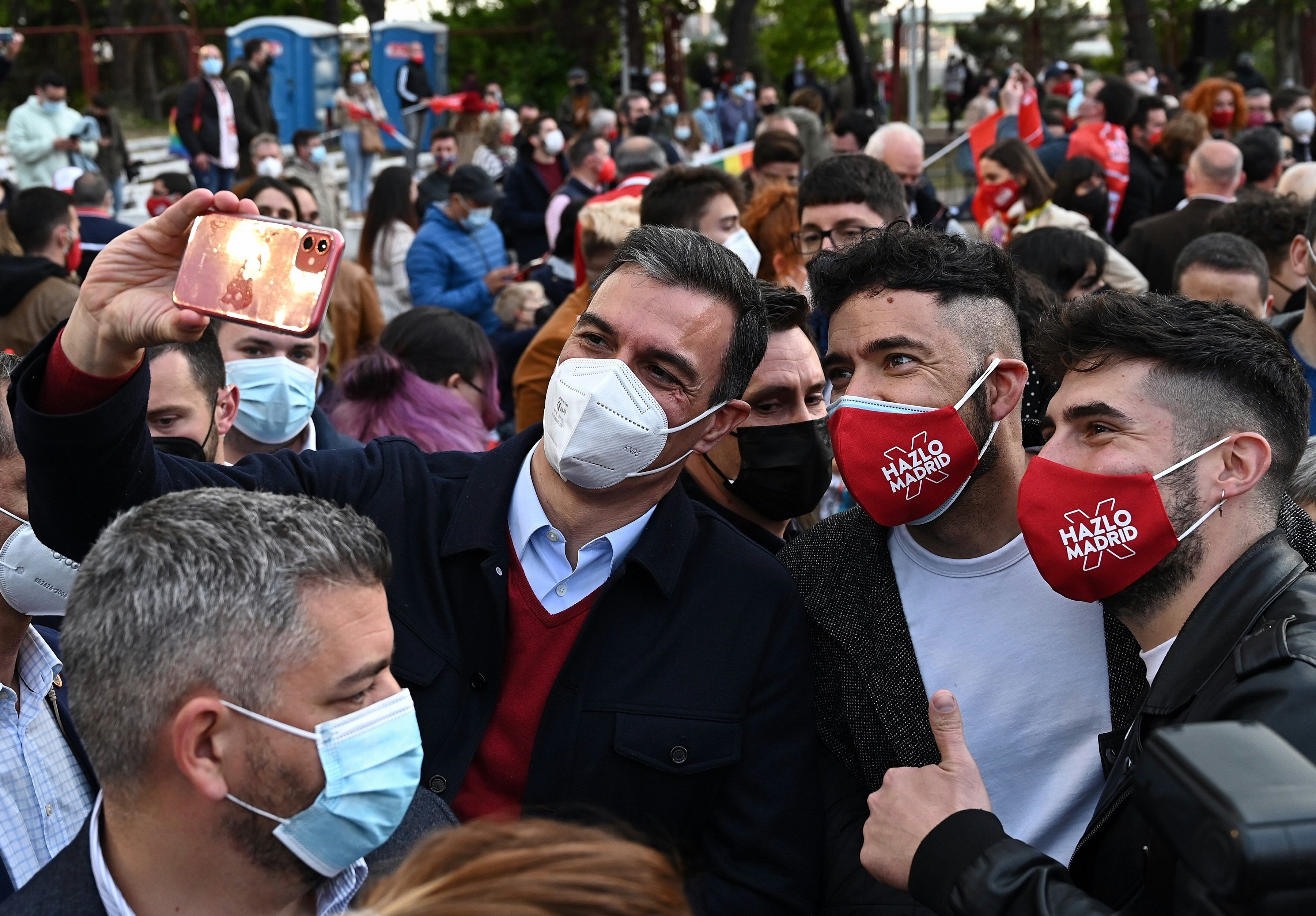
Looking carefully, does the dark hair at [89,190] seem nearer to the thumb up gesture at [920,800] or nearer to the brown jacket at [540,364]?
the brown jacket at [540,364]

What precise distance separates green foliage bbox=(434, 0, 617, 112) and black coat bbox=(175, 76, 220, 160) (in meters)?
14.2

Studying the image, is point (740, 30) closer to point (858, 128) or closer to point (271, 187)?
point (858, 128)

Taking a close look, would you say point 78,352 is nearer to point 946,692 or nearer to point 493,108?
point 946,692

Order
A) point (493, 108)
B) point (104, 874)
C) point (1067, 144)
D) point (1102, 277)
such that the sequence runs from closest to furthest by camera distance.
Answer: point (104, 874), point (1102, 277), point (1067, 144), point (493, 108)

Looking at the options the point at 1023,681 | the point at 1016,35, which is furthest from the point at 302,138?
the point at 1016,35

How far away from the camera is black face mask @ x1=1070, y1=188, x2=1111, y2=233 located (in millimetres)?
8547

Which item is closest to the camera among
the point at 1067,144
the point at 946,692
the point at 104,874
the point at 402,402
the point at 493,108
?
the point at 104,874

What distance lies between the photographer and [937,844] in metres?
2.23

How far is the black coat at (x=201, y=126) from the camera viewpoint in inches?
590

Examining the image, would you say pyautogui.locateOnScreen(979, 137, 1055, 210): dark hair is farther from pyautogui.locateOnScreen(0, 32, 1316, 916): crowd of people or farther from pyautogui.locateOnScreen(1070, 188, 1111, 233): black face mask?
pyautogui.locateOnScreen(0, 32, 1316, 916): crowd of people

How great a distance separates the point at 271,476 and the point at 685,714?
98cm

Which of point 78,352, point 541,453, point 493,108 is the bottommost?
point 493,108

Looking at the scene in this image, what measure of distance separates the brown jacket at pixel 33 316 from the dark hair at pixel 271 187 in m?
1.60

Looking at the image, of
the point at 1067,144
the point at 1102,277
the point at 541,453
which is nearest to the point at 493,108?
the point at 1067,144
